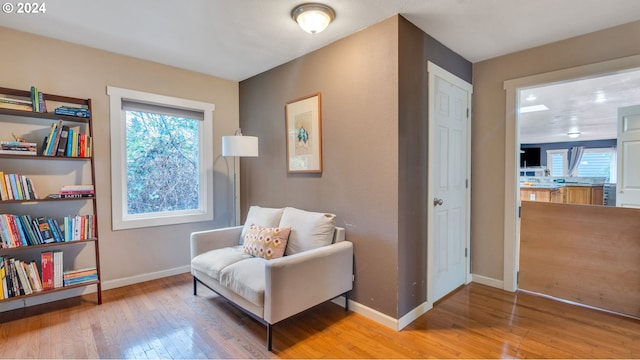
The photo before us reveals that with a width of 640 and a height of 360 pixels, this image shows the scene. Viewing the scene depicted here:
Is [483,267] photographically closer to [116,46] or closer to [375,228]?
[375,228]

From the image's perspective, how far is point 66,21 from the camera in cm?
230

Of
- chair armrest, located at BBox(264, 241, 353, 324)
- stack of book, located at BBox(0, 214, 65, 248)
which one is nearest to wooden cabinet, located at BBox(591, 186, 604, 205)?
chair armrest, located at BBox(264, 241, 353, 324)

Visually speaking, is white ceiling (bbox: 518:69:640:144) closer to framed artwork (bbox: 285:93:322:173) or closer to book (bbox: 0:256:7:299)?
framed artwork (bbox: 285:93:322:173)

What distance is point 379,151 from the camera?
231cm

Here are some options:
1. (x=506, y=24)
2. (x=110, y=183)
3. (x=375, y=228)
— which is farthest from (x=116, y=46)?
(x=506, y=24)

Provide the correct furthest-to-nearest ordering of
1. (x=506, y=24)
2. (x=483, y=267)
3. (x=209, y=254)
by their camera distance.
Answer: (x=483, y=267) → (x=209, y=254) → (x=506, y=24)

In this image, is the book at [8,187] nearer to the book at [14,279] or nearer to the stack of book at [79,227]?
the stack of book at [79,227]

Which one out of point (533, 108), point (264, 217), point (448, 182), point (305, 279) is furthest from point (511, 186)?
point (533, 108)

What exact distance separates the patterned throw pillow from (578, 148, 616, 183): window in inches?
442

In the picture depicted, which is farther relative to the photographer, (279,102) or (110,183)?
(279,102)

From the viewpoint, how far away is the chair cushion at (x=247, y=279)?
1990mm

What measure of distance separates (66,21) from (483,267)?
14.7 feet

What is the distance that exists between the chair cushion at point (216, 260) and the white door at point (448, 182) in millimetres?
1719

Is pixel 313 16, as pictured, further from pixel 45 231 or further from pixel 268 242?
pixel 45 231
